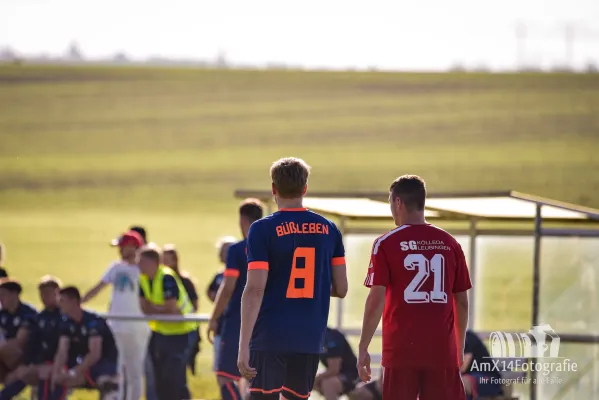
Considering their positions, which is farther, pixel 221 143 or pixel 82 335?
pixel 221 143

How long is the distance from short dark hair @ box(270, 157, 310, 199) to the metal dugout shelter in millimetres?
3314

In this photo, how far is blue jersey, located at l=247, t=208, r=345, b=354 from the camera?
5.48 meters

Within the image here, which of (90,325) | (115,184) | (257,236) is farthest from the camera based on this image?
(115,184)

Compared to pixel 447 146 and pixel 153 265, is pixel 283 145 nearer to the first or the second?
pixel 447 146

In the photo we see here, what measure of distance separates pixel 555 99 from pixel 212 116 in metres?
15.7

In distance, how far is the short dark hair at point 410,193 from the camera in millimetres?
5602

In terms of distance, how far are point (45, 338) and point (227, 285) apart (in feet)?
9.20

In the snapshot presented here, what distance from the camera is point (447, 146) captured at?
4603 cm

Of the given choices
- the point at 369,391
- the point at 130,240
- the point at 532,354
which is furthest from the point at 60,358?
the point at 532,354

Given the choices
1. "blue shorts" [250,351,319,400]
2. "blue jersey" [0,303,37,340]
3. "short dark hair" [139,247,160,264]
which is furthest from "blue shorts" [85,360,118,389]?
"blue shorts" [250,351,319,400]

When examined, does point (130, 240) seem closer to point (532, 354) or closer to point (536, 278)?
point (536, 278)

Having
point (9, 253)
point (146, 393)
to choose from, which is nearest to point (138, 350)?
point (146, 393)

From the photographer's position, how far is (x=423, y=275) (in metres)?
5.48

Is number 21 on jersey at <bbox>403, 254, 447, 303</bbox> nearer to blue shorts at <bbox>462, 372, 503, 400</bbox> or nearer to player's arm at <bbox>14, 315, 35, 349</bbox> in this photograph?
blue shorts at <bbox>462, 372, 503, 400</bbox>
